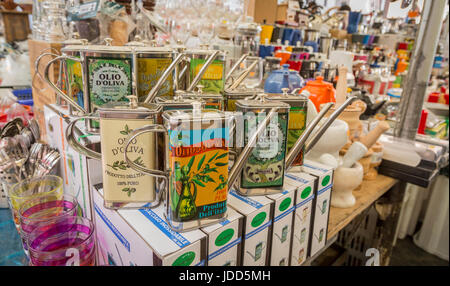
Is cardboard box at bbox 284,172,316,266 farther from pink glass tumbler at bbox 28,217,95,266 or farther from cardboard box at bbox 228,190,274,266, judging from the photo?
pink glass tumbler at bbox 28,217,95,266

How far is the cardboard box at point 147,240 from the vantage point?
18.7 inches

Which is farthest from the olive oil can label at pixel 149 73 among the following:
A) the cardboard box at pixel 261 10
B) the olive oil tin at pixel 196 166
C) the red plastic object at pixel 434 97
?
the red plastic object at pixel 434 97

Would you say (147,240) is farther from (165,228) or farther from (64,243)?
(64,243)

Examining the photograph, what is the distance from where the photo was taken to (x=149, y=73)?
0.70 m

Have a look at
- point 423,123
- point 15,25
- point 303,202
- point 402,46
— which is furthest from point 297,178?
point 402,46

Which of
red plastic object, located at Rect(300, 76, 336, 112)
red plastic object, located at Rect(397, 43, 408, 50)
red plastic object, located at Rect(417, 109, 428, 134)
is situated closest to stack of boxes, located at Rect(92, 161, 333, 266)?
red plastic object, located at Rect(300, 76, 336, 112)

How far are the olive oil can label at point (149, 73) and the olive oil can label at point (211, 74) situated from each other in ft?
0.32

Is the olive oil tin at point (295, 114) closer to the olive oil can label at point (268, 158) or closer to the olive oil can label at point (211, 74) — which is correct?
the olive oil can label at point (268, 158)

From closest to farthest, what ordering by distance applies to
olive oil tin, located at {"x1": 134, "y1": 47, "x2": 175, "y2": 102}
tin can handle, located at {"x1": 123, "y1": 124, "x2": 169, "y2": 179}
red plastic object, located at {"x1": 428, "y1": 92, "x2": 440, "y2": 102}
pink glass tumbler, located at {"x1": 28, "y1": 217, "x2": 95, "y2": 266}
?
tin can handle, located at {"x1": 123, "y1": 124, "x2": 169, "y2": 179}
pink glass tumbler, located at {"x1": 28, "y1": 217, "x2": 95, "y2": 266}
olive oil tin, located at {"x1": 134, "y1": 47, "x2": 175, "y2": 102}
red plastic object, located at {"x1": 428, "y1": 92, "x2": 440, "y2": 102}

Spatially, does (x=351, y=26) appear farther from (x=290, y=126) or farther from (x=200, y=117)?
(x=200, y=117)

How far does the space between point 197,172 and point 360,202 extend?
0.77 meters

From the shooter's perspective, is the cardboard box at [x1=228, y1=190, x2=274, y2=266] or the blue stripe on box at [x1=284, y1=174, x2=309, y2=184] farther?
the blue stripe on box at [x1=284, y1=174, x2=309, y2=184]

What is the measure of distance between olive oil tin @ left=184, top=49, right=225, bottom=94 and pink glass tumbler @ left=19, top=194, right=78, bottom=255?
420 mm

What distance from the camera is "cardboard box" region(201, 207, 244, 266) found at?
0.53 m
